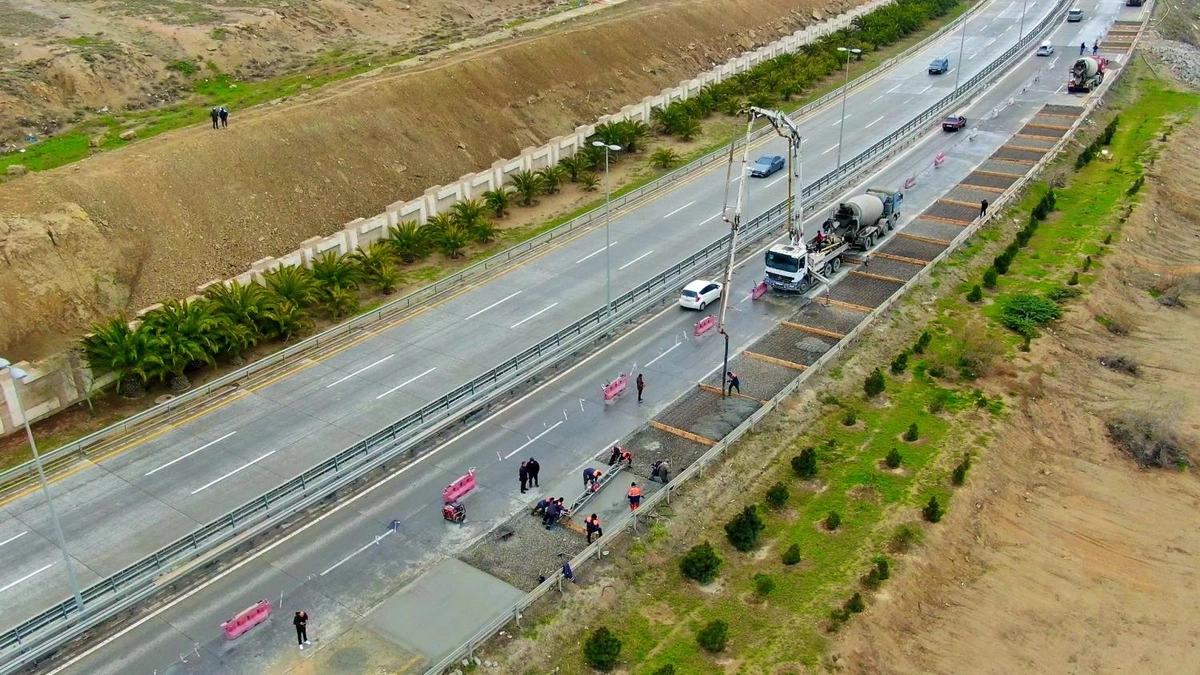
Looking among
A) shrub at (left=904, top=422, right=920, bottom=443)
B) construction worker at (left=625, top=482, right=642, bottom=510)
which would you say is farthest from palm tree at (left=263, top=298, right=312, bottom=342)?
shrub at (left=904, top=422, right=920, bottom=443)

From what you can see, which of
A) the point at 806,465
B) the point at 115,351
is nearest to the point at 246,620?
the point at 115,351

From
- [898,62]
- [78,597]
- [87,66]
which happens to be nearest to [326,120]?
[87,66]

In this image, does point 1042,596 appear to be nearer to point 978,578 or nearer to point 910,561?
point 978,578

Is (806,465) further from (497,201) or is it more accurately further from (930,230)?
(497,201)

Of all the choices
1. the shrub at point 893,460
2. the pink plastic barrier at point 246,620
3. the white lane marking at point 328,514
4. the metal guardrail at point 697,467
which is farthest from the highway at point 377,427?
the shrub at point 893,460

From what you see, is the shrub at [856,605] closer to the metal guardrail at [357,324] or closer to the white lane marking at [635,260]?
the white lane marking at [635,260]
